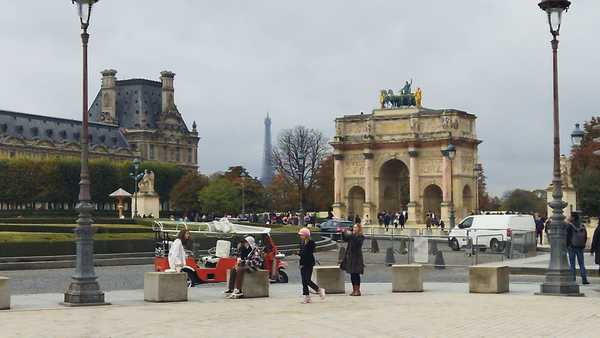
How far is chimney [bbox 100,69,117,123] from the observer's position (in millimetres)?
186875

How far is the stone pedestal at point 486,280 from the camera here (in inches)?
975

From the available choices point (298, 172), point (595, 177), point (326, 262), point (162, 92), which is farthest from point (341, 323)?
point (162, 92)

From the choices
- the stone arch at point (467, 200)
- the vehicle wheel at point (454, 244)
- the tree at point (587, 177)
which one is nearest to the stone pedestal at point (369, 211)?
the stone arch at point (467, 200)

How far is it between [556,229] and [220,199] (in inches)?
3937

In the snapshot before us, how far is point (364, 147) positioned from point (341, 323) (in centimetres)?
8754

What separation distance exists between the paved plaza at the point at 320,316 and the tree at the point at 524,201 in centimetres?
13955

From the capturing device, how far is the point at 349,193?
109 meters

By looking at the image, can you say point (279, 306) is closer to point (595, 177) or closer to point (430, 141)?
point (595, 177)

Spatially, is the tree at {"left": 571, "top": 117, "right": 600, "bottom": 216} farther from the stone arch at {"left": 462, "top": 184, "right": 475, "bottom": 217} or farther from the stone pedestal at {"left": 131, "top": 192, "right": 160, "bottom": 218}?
the stone pedestal at {"left": 131, "top": 192, "right": 160, "bottom": 218}

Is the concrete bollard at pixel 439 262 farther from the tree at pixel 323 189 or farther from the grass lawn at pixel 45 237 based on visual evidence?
the tree at pixel 323 189

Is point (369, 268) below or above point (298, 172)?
below

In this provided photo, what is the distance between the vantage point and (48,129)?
164375 mm

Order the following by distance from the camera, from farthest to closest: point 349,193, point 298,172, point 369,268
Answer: point 298,172
point 349,193
point 369,268

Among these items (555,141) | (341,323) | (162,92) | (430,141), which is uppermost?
(162,92)
